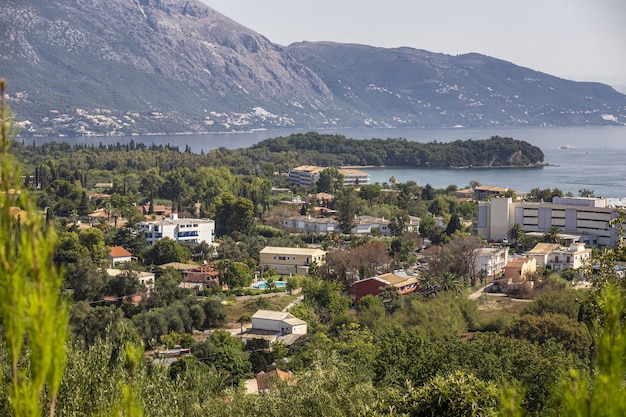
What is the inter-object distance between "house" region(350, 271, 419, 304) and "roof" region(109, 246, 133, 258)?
6094 mm

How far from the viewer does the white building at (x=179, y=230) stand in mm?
23906

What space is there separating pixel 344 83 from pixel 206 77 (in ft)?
109

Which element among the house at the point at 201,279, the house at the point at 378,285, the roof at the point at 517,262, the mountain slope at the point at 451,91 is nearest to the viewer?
the house at the point at 378,285

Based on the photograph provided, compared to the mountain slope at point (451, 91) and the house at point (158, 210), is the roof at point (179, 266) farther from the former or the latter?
the mountain slope at point (451, 91)

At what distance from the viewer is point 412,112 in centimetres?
15325

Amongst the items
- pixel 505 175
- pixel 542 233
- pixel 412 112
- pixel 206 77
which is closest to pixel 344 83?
pixel 412 112

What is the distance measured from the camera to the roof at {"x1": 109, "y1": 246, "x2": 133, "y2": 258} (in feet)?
70.0

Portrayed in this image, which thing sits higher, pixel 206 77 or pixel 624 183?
pixel 206 77

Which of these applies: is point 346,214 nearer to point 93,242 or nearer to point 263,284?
point 263,284

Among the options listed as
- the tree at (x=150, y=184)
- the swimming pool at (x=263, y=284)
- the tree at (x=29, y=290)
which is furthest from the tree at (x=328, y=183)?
the tree at (x=29, y=290)

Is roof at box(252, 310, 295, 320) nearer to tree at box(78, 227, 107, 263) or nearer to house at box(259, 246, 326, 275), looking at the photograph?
house at box(259, 246, 326, 275)

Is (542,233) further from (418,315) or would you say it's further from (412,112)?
(412,112)

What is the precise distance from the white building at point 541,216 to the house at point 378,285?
26.0ft

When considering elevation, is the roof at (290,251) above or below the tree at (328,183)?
below
